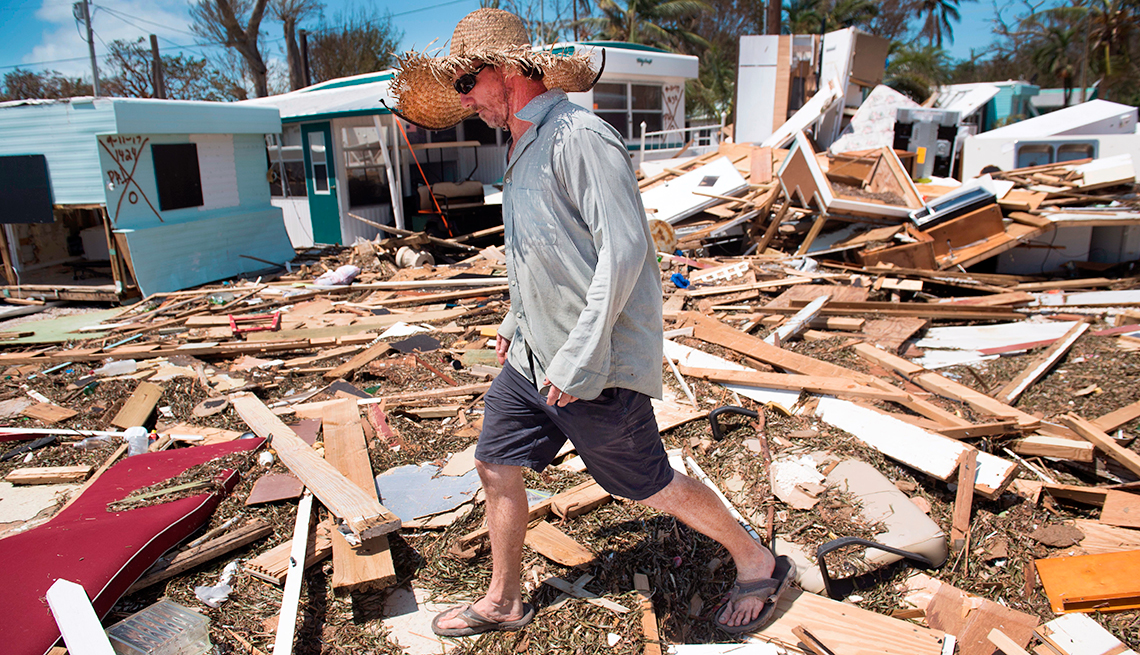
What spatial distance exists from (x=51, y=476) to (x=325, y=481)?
6.50 feet

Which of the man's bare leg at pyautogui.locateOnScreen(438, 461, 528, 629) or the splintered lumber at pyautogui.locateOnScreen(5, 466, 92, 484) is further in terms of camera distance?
the splintered lumber at pyautogui.locateOnScreen(5, 466, 92, 484)

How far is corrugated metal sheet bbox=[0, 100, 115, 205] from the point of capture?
→ 30.1 feet

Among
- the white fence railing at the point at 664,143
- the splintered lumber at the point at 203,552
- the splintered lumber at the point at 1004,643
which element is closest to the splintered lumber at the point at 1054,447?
the splintered lumber at the point at 1004,643

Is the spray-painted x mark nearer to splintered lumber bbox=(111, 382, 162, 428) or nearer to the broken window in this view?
the broken window

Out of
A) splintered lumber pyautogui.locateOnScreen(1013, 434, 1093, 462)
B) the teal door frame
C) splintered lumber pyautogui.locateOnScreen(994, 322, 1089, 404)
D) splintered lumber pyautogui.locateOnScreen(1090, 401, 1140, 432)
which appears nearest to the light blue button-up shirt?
splintered lumber pyautogui.locateOnScreen(1013, 434, 1093, 462)

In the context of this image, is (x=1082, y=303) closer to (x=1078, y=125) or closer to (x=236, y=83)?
(x=1078, y=125)

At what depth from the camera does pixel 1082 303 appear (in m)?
6.61

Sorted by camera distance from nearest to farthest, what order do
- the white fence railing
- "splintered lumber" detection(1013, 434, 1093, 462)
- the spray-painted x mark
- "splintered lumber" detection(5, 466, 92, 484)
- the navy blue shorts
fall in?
the navy blue shorts → "splintered lumber" detection(1013, 434, 1093, 462) → "splintered lumber" detection(5, 466, 92, 484) → the spray-painted x mark → the white fence railing

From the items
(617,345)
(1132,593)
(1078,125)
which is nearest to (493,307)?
(617,345)

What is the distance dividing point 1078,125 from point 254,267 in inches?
615

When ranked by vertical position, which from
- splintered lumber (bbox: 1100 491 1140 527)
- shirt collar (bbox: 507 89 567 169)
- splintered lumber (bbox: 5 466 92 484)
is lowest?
splintered lumber (bbox: 5 466 92 484)

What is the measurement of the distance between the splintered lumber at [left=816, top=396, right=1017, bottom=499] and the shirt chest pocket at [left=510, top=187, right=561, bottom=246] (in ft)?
7.84

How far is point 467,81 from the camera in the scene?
7.32ft

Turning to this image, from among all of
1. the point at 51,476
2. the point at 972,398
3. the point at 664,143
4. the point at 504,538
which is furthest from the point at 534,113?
the point at 664,143
